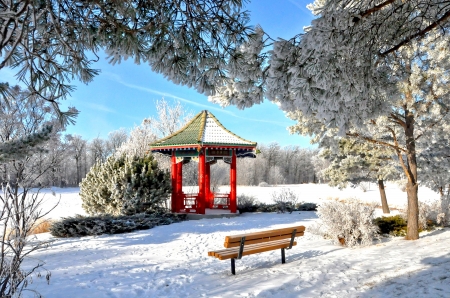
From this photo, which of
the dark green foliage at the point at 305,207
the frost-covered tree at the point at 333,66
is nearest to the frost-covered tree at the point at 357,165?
the dark green foliage at the point at 305,207

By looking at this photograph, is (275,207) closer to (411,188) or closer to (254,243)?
(411,188)

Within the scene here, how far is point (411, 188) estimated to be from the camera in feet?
28.7

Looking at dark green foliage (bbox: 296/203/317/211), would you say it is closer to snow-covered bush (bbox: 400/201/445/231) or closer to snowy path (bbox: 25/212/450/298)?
snow-covered bush (bbox: 400/201/445/231)

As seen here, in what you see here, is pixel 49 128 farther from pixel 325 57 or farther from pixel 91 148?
pixel 91 148

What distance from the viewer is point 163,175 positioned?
42.6 ft

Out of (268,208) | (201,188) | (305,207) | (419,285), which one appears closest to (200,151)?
(201,188)

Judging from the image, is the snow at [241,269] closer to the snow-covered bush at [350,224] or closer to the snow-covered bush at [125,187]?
the snow-covered bush at [350,224]

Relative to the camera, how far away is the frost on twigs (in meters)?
7.78

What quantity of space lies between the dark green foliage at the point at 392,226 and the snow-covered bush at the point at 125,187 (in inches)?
295

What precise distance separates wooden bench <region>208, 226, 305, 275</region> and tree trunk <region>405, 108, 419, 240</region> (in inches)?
140

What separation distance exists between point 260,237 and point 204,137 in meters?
7.62

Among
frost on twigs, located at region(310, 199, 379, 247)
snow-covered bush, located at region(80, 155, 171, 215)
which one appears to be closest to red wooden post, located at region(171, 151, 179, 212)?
snow-covered bush, located at region(80, 155, 171, 215)

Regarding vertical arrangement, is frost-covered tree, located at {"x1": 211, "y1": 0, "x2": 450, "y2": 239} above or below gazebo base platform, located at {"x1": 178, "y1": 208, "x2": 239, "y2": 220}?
above

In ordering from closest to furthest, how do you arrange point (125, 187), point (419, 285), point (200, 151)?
point (419, 285)
point (125, 187)
point (200, 151)
